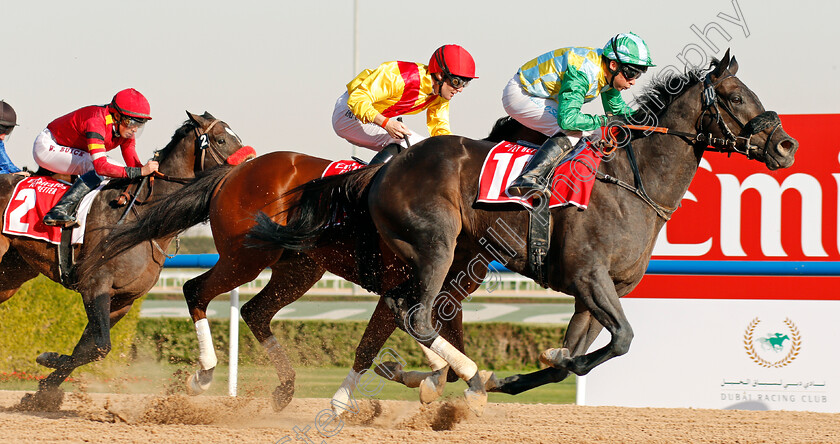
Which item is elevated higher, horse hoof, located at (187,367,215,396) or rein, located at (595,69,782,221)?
rein, located at (595,69,782,221)

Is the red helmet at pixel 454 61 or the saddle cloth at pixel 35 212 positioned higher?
the red helmet at pixel 454 61

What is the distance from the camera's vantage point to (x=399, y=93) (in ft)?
14.4

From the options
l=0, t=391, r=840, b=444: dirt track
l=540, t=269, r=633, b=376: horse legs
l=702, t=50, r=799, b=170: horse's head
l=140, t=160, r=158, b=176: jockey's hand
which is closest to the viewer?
l=540, t=269, r=633, b=376: horse legs

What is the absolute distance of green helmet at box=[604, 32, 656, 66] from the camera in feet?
12.6

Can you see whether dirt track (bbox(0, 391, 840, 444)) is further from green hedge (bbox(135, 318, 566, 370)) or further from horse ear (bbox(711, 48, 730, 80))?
green hedge (bbox(135, 318, 566, 370))

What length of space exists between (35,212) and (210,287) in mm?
1075

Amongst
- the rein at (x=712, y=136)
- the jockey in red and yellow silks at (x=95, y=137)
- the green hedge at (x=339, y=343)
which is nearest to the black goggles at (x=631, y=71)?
the rein at (x=712, y=136)

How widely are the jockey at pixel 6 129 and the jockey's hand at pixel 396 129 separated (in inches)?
98.2

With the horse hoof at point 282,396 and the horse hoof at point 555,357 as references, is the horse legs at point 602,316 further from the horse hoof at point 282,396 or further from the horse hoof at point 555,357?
the horse hoof at point 282,396

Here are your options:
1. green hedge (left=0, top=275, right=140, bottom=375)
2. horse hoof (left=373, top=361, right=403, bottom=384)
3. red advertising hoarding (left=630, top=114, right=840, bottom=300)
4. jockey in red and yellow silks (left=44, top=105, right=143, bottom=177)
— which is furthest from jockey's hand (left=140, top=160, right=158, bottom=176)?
red advertising hoarding (left=630, top=114, right=840, bottom=300)

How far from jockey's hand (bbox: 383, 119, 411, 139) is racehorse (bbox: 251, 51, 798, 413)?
349 millimetres

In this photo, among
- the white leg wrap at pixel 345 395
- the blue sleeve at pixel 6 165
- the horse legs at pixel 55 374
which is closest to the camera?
the white leg wrap at pixel 345 395

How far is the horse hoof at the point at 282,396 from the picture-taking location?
4559 mm

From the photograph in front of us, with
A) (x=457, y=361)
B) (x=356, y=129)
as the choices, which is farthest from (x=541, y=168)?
(x=356, y=129)
